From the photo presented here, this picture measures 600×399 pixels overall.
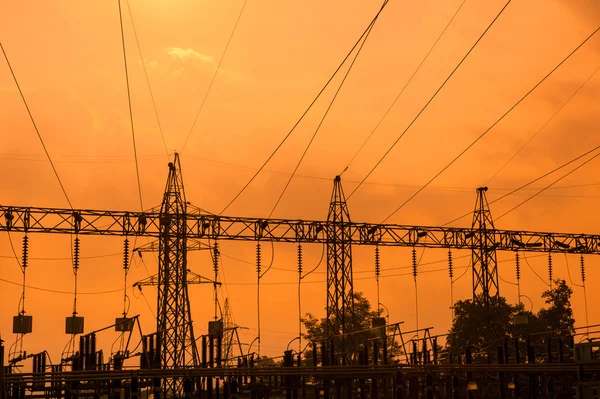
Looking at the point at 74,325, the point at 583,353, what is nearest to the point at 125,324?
the point at 74,325

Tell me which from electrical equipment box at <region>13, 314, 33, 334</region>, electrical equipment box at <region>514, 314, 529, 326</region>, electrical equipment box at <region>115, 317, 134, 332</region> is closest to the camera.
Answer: electrical equipment box at <region>115, 317, 134, 332</region>

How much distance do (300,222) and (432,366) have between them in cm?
1727

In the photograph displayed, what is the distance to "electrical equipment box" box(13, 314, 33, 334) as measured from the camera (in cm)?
4197

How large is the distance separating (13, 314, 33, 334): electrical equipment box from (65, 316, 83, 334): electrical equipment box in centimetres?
184

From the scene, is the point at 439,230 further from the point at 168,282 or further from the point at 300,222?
the point at 168,282

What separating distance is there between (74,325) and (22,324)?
99.0 inches

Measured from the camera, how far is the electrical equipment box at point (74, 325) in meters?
41.5

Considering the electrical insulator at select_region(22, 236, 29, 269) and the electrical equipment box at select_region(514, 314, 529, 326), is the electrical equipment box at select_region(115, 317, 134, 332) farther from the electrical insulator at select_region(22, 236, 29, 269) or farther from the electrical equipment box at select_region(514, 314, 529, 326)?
the electrical equipment box at select_region(514, 314, 529, 326)

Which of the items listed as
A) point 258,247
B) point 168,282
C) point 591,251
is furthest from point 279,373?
point 591,251

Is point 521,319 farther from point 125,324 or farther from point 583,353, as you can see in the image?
point 125,324

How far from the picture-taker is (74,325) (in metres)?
41.6

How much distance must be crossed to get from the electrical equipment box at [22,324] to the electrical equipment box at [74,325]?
1.84 m

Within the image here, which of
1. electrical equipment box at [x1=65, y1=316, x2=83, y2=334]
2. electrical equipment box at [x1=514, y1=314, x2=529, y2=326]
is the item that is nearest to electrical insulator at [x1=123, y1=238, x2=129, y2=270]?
electrical equipment box at [x1=65, y1=316, x2=83, y2=334]

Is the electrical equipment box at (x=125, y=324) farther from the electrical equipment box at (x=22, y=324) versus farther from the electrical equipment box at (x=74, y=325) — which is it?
the electrical equipment box at (x=22, y=324)
